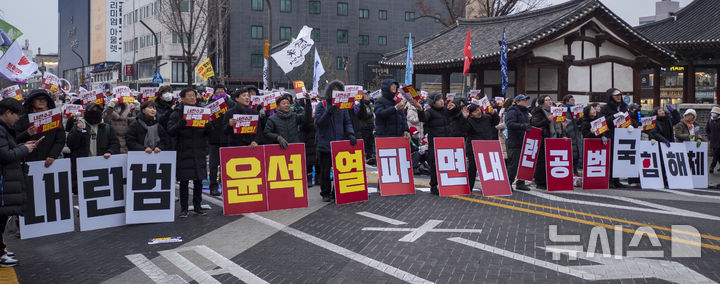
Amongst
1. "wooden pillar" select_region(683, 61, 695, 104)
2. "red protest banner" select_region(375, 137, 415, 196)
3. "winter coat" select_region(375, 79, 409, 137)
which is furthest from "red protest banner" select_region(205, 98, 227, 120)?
"wooden pillar" select_region(683, 61, 695, 104)

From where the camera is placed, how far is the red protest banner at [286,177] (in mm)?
9852

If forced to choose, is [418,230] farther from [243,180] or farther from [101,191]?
[101,191]

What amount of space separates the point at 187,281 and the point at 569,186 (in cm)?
820

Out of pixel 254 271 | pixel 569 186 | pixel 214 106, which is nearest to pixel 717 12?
pixel 569 186

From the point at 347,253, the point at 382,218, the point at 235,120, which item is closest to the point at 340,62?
the point at 235,120

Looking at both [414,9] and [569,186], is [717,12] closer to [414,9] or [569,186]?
[569,186]

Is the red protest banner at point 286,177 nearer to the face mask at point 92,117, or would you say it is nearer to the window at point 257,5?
the face mask at point 92,117

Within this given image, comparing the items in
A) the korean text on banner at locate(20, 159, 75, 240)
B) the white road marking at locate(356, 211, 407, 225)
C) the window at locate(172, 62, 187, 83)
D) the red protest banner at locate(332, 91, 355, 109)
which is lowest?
the white road marking at locate(356, 211, 407, 225)

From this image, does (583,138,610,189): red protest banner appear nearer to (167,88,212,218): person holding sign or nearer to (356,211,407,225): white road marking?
(356,211,407,225): white road marking

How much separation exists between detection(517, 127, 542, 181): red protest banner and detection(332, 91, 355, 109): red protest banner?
3.65 meters

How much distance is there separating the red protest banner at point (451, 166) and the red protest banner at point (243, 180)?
3.22 meters

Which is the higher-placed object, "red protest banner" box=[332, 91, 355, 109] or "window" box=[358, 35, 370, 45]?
"window" box=[358, 35, 370, 45]

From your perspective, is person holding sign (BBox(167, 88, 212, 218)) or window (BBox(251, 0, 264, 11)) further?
window (BBox(251, 0, 264, 11))

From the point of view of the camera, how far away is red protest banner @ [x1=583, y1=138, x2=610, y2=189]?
40.7ft
